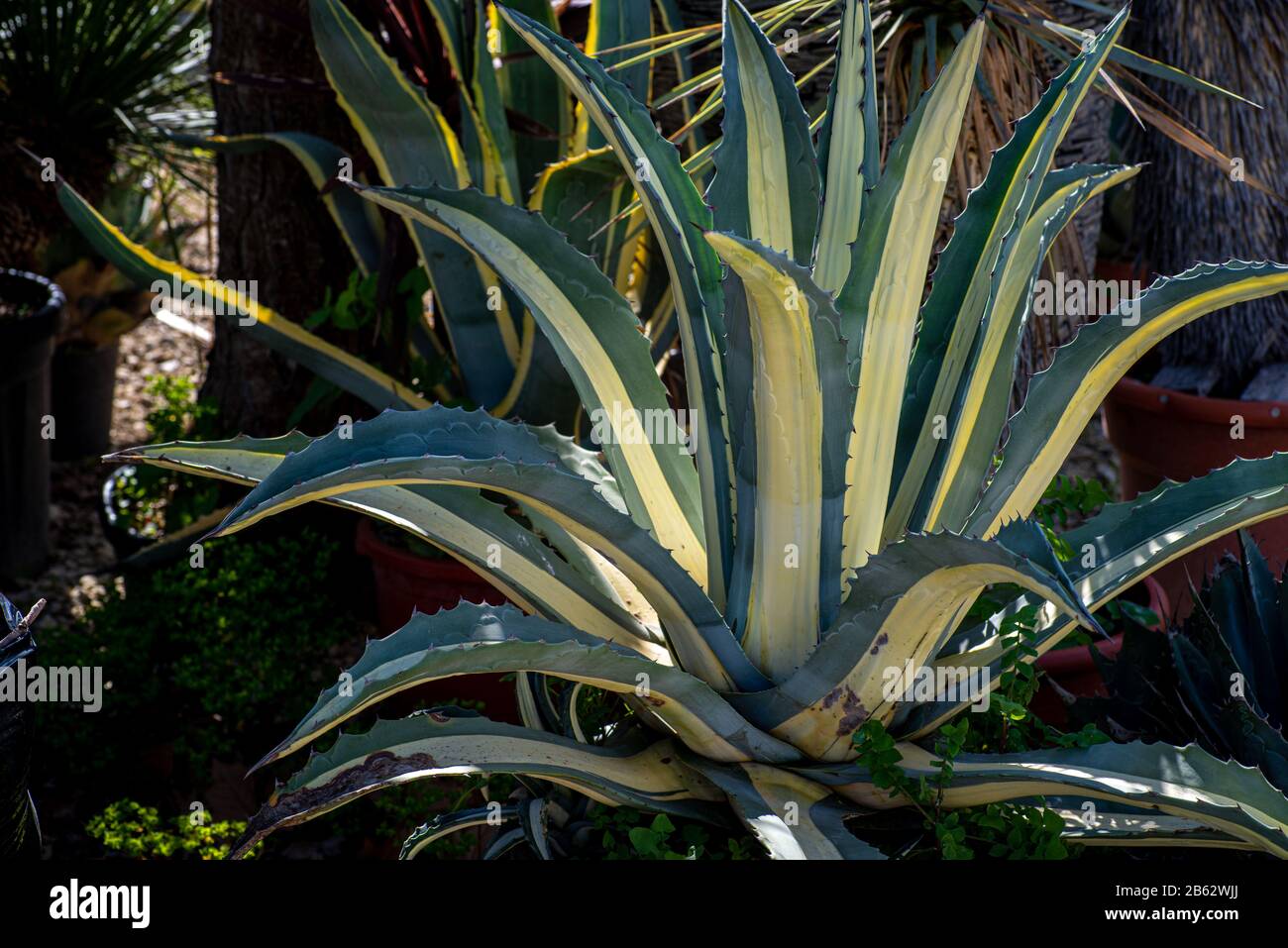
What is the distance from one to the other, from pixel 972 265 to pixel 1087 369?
16 cm

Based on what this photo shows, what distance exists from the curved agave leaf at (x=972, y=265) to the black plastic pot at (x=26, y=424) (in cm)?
192

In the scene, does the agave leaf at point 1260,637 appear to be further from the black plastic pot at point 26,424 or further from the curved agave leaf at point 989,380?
the black plastic pot at point 26,424

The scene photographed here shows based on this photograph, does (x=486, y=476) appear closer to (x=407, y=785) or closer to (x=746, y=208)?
(x=746, y=208)

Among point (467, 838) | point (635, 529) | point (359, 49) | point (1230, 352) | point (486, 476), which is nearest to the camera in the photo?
point (486, 476)

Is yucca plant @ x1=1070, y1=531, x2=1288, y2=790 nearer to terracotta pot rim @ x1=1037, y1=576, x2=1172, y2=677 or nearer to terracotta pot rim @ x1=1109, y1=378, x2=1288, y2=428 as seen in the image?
terracotta pot rim @ x1=1037, y1=576, x2=1172, y2=677

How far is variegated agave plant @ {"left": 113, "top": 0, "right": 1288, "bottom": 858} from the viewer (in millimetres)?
1075

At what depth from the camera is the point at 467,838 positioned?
1.72 m

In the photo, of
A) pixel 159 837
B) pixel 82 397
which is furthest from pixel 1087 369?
pixel 82 397

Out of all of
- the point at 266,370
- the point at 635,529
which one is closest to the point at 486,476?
the point at 635,529

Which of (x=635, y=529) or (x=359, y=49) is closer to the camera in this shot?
(x=635, y=529)

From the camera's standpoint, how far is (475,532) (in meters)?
1.29

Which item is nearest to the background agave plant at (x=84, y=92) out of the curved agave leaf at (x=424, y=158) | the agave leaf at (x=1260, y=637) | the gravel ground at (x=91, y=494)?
the gravel ground at (x=91, y=494)

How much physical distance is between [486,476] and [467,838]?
32.8 inches

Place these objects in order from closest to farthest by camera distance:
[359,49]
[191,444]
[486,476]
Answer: [486,476] → [191,444] → [359,49]
